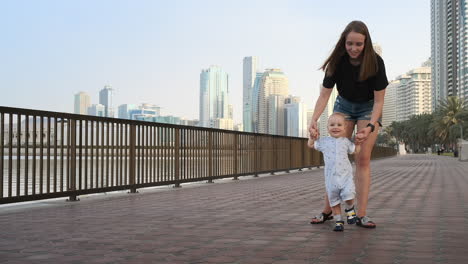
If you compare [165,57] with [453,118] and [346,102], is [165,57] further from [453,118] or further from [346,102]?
[346,102]

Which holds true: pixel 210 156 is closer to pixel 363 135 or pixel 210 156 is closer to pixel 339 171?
pixel 339 171

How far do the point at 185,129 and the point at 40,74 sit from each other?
75452 millimetres

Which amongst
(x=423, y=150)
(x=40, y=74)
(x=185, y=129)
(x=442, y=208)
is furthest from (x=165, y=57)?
(x=423, y=150)

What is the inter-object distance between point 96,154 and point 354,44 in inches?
170

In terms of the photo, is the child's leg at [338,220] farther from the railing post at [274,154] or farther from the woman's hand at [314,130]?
the railing post at [274,154]

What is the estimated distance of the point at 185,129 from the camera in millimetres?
10398

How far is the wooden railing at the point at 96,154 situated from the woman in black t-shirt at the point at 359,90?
11.5 feet

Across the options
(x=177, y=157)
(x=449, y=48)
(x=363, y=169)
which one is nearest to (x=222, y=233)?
(x=363, y=169)

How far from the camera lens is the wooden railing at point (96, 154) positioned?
6203mm

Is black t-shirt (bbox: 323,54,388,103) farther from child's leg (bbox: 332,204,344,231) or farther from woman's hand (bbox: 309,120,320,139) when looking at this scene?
child's leg (bbox: 332,204,344,231)

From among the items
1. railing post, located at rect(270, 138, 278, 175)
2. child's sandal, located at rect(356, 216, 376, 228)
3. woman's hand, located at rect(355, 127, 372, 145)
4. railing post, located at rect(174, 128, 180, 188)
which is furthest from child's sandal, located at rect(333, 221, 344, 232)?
railing post, located at rect(270, 138, 278, 175)

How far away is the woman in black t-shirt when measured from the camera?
15.1 feet

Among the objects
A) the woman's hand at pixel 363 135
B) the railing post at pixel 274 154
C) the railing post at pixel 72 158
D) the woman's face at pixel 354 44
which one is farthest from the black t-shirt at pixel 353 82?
the railing post at pixel 274 154

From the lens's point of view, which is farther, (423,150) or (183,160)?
(423,150)
